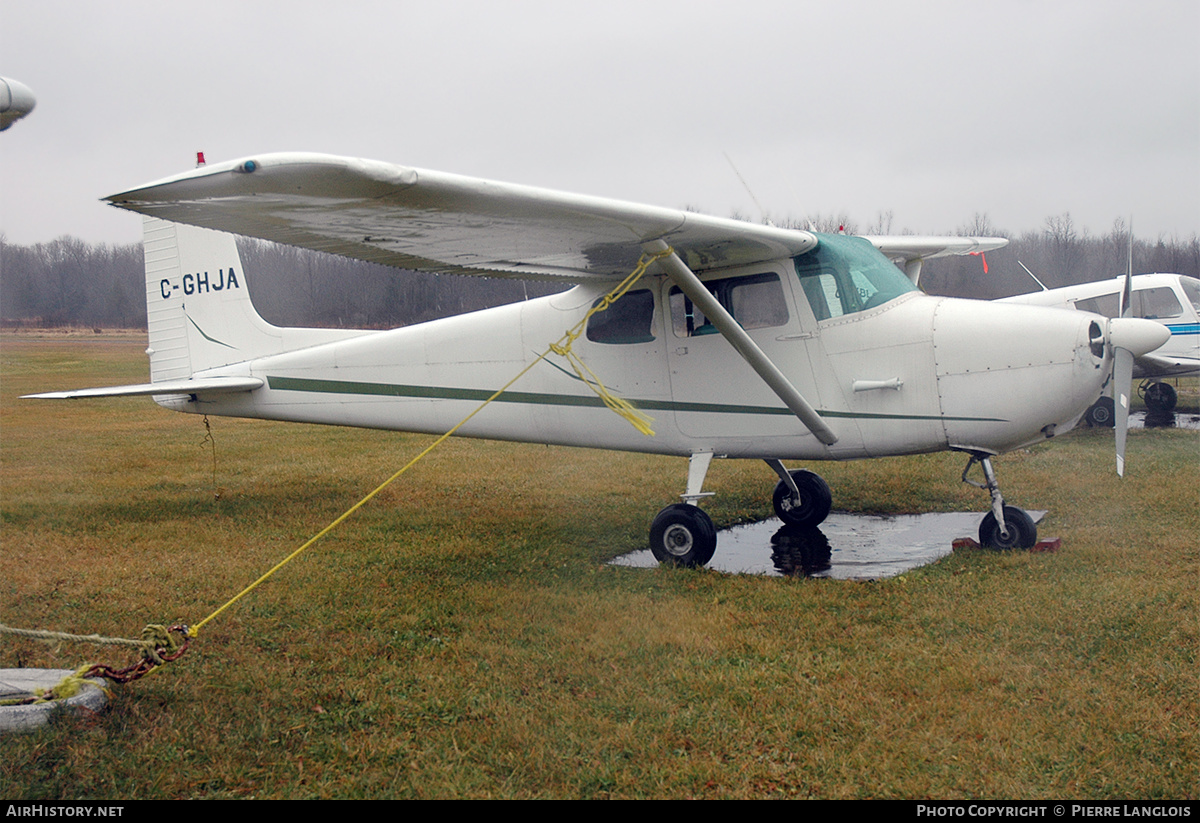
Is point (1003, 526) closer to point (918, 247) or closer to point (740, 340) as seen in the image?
point (740, 340)

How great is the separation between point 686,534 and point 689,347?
150cm

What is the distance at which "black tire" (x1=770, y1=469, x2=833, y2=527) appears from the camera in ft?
25.7

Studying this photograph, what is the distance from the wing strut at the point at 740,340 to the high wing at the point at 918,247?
2.51 m

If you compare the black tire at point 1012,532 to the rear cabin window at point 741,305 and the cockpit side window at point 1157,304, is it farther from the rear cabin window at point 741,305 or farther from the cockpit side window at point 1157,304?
the cockpit side window at point 1157,304

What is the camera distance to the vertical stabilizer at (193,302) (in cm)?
863

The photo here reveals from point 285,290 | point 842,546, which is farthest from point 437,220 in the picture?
point 285,290

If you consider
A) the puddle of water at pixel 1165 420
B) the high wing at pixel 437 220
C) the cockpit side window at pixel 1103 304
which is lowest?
the puddle of water at pixel 1165 420

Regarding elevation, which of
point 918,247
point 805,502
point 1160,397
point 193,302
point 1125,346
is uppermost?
point 918,247

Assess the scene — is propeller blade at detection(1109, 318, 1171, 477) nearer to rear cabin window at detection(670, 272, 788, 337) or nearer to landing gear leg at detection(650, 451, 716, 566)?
rear cabin window at detection(670, 272, 788, 337)

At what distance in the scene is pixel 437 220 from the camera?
4.94m

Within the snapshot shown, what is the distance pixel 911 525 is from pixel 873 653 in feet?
12.5

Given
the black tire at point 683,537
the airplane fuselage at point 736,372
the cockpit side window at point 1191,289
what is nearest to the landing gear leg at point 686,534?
the black tire at point 683,537


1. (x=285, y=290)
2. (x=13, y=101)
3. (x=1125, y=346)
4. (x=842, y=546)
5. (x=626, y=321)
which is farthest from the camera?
(x=285, y=290)

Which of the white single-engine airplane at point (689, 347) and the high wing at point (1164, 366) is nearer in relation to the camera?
the white single-engine airplane at point (689, 347)
